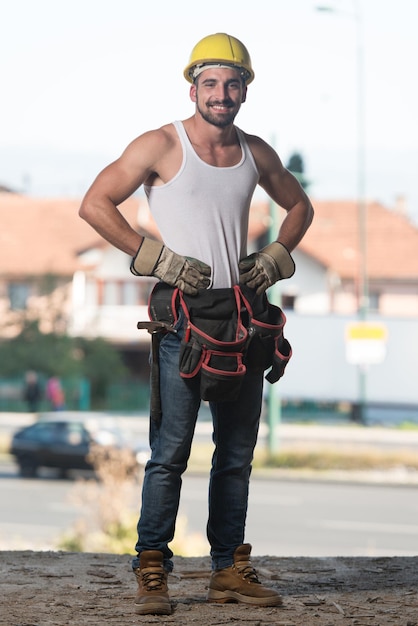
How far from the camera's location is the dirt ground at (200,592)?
461 cm

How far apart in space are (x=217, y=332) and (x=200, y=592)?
1.32 metres

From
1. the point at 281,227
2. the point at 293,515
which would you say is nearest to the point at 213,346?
the point at 281,227

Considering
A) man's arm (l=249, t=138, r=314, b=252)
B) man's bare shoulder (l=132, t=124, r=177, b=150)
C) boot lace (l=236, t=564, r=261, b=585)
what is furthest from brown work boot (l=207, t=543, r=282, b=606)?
man's bare shoulder (l=132, t=124, r=177, b=150)

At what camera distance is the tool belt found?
4.58 metres

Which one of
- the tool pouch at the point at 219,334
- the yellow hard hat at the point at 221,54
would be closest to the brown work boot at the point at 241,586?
the tool pouch at the point at 219,334

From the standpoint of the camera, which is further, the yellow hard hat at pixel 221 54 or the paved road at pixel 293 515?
the paved road at pixel 293 515

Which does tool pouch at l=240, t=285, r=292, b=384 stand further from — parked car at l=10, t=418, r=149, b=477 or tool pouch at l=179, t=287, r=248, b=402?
parked car at l=10, t=418, r=149, b=477

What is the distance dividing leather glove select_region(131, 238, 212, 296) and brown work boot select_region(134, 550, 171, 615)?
3.32 feet

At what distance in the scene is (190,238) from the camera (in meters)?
4.63

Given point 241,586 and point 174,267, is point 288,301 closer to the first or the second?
point 241,586

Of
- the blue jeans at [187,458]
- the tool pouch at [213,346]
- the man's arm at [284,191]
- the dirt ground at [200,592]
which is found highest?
the man's arm at [284,191]

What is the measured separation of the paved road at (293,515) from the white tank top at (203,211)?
1260 centimetres

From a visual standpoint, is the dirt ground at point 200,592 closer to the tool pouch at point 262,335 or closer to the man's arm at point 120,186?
the tool pouch at point 262,335

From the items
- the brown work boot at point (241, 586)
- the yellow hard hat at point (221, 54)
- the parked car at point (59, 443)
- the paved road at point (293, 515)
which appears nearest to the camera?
the yellow hard hat at point (221, 54)
